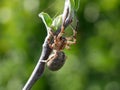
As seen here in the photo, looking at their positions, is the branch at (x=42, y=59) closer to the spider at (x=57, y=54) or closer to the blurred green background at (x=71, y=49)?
the spider at (x=57, y=54)

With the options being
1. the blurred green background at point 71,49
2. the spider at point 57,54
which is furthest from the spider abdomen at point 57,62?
the blurred green background at point 71,49

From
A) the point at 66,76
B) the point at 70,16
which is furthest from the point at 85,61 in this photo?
the point at 70,16

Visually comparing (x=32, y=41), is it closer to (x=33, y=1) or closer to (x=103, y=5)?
(x=33, y=1)

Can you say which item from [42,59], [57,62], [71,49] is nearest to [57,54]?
[57,62]

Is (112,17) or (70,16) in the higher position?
(70,16)

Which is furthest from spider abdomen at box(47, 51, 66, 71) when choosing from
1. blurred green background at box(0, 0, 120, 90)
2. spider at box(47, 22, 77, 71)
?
blurred green background at box(0, 0, 120, 90)

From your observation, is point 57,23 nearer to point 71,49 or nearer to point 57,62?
point 57,62

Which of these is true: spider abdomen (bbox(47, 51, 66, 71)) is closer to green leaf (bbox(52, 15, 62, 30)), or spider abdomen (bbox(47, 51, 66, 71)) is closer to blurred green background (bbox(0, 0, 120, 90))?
green leaf (bbox(52, 15, 62, 30))
